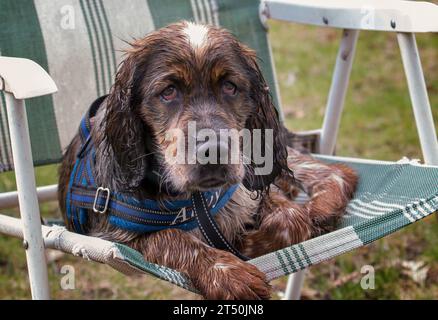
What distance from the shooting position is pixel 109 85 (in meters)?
3.57

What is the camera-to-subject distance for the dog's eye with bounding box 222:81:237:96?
8.89ft

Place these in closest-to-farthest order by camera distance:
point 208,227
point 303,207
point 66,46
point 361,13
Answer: point 208,227 → point 303,207 → point 361,13 → point 66,46


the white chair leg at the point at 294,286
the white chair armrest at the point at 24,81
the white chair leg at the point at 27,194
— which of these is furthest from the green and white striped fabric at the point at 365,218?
the white chair leg at the point at 294,286

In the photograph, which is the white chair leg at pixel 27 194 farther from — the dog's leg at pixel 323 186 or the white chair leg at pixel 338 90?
the white chair leg at pixel 338 90

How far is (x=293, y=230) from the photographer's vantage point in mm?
→ 2842

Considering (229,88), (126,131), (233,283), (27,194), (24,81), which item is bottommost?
(233,283)

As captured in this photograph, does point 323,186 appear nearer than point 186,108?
No

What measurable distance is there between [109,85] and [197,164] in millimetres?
1252

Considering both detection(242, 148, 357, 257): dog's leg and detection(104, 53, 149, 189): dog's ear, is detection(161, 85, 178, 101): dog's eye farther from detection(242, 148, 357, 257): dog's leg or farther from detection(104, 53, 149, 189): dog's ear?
detection(242, 148, 357, 257): dog's leg

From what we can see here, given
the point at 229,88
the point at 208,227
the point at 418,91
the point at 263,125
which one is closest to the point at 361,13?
the point at 418,91

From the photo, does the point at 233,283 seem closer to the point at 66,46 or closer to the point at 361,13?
the point at 361,13

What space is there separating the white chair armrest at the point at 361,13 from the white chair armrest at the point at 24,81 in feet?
4.67

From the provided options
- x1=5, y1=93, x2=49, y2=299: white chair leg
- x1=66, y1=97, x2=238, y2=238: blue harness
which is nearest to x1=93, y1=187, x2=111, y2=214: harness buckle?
x1=66, y1=97, x2=238, y2=238: blue harness

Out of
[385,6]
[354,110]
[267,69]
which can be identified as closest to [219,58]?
[385,6]
